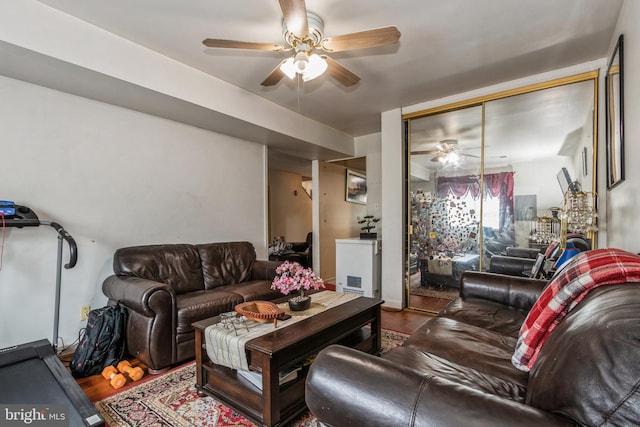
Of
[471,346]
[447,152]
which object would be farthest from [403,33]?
[471,346]

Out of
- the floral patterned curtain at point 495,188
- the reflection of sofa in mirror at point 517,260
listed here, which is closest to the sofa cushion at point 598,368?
the reflection of sofa in mirror at point 517,260

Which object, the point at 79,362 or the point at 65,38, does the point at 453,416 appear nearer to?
the point at 79,362

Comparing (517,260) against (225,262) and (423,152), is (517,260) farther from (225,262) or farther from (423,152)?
(225,262)

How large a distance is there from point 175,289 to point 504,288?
9.22 ft

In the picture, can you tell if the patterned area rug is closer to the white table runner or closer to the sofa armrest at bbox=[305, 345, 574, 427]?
the white table runner

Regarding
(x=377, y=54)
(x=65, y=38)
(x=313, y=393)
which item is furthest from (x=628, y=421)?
(x=65, y=38)

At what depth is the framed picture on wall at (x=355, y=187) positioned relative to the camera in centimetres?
600

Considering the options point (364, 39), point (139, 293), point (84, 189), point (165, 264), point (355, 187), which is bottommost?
point (139, 293)

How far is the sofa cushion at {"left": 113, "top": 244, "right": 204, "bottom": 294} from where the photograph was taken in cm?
265

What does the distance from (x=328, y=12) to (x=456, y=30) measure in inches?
39.1

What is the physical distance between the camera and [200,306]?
95.0 inches

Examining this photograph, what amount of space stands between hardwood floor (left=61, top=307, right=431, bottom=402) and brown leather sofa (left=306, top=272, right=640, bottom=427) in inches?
70.9

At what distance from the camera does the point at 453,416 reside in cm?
72

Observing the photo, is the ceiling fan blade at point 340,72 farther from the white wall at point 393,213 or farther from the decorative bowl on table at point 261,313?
the decorative bowl on table at point 261,313
